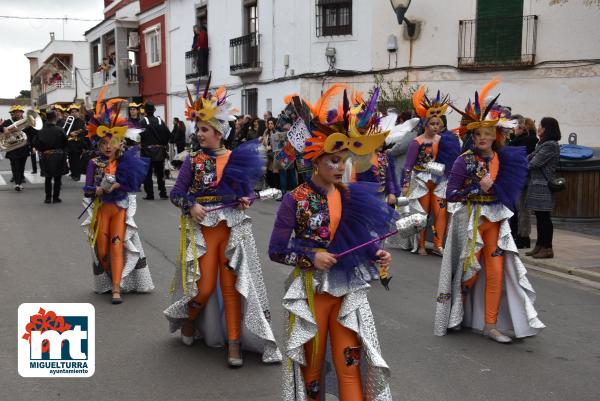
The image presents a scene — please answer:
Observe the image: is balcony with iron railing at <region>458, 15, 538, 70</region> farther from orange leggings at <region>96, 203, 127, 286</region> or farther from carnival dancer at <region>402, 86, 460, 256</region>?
orange leggings at <region>96, 203, 127, 286</region>

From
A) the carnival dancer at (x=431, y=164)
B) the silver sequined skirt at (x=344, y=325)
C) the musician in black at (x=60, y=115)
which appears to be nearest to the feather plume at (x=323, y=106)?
the silver sequined skirt at (x=344, y=325)

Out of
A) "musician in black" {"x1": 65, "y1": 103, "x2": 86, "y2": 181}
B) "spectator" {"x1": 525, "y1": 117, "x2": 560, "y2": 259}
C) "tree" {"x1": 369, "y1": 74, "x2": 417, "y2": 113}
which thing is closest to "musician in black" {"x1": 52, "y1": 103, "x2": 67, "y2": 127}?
"musician in black" {"x1": 65, "y1": 103, "x2": 86, "y2": 181}

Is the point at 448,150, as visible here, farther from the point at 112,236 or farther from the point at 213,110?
the point at 213,110

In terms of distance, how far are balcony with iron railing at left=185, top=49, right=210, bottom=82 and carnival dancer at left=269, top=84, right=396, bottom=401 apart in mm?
23728

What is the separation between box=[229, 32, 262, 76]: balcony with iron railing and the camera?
23.7 meters

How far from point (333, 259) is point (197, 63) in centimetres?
2502

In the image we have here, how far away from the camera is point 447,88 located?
722 inches

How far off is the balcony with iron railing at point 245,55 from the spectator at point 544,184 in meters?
14.8

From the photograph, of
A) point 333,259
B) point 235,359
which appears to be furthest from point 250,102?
point 333,259

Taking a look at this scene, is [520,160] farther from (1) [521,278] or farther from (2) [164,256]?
(2) [164,256]

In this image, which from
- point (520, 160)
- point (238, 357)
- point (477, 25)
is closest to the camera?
point (238, 357)

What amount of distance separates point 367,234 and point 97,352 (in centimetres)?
286

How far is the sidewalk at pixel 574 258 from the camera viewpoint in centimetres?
891

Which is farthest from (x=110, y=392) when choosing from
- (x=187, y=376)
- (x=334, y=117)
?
(x=334, y=117)
